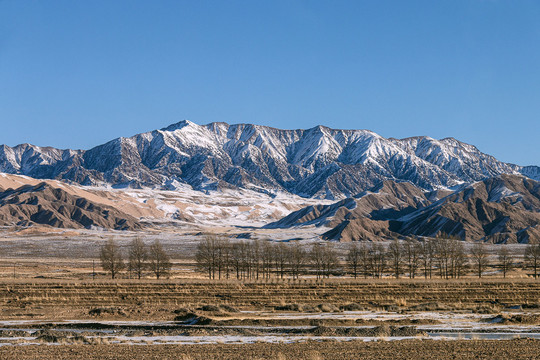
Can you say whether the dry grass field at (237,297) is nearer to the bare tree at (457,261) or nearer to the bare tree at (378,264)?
the bare tree at (457,261)

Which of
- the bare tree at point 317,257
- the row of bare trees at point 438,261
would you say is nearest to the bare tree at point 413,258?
the row of bare trees at point 438,261

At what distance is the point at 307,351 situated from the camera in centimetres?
2645

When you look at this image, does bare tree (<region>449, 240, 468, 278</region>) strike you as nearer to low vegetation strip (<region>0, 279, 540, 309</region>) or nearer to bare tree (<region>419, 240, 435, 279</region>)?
bare tree (<region>419, 240, 435, 279</region>)

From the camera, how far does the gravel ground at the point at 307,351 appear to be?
25000 mm

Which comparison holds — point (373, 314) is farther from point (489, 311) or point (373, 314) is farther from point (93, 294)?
point (93, 294)

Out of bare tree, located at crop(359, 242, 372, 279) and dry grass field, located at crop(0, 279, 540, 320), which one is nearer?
dry grass field, located at crop(0, 279, 540, 320)

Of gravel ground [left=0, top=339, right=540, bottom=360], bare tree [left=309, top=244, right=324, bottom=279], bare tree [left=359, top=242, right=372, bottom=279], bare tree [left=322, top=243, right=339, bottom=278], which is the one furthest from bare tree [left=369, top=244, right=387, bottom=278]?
gravel ground [left=0, top=339, right=540, bottom=360]

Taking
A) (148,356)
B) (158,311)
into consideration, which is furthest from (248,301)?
(148,356)

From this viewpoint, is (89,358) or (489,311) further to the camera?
(489,311)

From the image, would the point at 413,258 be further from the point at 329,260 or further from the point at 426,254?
the point at 329,260

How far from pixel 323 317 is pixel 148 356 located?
16.2 meters

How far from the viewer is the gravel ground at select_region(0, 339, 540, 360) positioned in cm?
2500

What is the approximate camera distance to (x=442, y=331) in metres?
32.5

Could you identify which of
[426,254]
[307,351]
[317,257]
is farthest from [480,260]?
[307,351]
